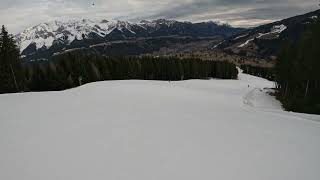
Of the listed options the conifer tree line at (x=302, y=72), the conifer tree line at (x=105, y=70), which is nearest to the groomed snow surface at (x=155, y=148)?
the conifer tree line at (x=302, y=72)

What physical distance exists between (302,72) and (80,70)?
160ft

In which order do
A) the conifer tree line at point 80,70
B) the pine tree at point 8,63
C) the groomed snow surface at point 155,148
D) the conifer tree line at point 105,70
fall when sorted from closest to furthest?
the groomed snow surface at point 155,148 < the pine tree at point 8,63 < the conifer tree line at point 80,70 < the conifer tree line at point 105,70

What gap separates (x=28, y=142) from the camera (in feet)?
45.8

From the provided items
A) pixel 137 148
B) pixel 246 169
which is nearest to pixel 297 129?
pixel 246 169

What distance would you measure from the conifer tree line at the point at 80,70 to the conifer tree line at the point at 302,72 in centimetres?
4163

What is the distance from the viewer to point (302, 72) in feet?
170

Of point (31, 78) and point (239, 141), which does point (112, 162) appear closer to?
point (239, 141)

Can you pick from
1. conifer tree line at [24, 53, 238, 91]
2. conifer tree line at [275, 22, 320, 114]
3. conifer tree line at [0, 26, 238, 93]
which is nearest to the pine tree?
conifer tree line at [0, 26, 238, 93]

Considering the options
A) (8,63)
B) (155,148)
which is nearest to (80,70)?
(8,63)

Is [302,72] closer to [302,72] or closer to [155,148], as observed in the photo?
[302,72]

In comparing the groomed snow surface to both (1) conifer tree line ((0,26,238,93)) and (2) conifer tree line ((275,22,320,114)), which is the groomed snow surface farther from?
(1) conifer tree line ((0,26,238,93))

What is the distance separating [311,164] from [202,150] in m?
3.72

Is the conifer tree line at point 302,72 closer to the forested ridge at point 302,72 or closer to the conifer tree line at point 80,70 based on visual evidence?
the forested ridge at point 302,72

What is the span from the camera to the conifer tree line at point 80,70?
56.3m
